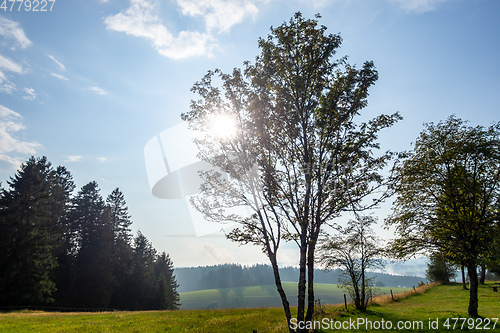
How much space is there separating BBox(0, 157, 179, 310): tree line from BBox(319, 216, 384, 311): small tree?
37.2 metres

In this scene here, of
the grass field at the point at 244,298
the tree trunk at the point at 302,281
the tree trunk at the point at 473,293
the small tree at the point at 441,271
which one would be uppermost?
the tree trunk at the point at 302,281

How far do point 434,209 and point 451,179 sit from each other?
264 centimetres

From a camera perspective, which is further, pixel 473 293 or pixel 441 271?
pixel 441 271

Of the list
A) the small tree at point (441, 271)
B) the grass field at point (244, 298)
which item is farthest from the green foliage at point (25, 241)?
the grass field at point (244, 298)

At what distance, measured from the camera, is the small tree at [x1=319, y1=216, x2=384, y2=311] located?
2530cm

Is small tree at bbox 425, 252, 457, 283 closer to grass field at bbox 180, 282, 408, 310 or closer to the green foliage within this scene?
the green foliage

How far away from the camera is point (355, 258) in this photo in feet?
84.8

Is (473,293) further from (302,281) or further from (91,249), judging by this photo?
(91,249)

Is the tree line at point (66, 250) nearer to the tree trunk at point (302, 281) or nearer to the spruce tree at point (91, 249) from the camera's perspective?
the spruce tree at point (91, 249)

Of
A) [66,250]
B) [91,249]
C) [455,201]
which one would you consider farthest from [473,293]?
[66,250]

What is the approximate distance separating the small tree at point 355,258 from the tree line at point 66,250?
37237 mm

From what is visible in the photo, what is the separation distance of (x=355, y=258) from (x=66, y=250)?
48.5m

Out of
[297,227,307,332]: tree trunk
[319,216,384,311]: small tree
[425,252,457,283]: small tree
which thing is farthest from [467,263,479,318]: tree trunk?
[425,252,457,283]: small tree

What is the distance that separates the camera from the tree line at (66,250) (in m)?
33.3
